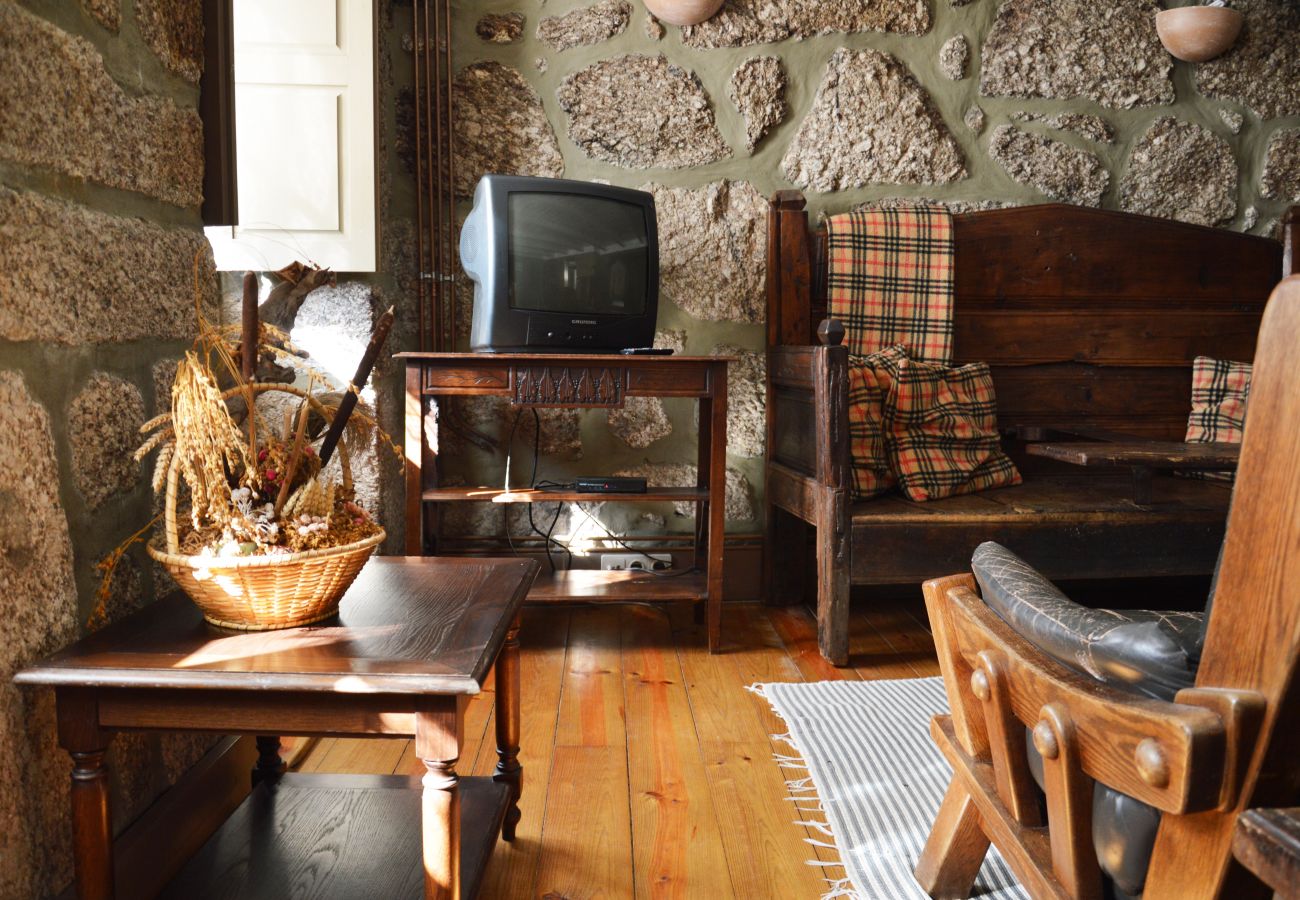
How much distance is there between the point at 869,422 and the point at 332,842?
5.78 feet

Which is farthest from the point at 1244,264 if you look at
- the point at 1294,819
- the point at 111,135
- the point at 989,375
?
the point at 111,135

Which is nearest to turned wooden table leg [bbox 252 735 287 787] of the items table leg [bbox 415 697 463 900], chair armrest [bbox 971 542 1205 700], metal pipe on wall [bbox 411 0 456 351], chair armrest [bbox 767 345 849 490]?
table leg [bbox 415 697 463 900]

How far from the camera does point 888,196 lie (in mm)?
2982

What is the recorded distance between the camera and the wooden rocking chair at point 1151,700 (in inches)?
26.0

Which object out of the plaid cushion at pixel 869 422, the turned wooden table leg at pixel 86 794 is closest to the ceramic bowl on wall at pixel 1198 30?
the plaid cushion at pixel 869 422

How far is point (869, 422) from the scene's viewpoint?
2.62 meters

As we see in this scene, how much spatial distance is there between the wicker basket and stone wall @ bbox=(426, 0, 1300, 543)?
6.11 feet

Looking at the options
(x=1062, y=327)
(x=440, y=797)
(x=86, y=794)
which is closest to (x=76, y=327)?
(x=86, y=794)

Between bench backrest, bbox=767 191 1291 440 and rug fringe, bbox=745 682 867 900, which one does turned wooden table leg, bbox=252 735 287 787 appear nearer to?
rug fringe, bbox=745 682 867 900

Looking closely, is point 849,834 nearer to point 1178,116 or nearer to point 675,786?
point 675,786

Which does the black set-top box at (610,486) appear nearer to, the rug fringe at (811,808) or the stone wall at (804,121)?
the stone wall at (804,121)

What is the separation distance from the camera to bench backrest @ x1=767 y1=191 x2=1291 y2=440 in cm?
289

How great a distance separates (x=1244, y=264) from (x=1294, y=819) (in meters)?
2.89

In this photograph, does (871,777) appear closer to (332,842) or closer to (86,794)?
(332,842)
